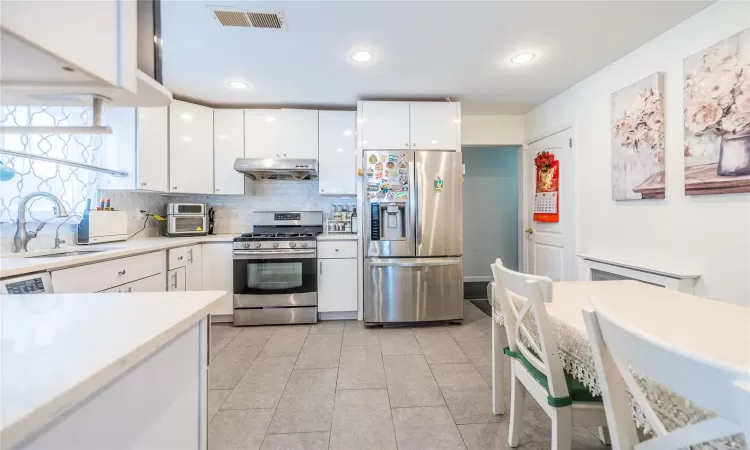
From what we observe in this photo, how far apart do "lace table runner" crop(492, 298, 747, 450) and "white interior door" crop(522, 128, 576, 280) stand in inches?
82.9

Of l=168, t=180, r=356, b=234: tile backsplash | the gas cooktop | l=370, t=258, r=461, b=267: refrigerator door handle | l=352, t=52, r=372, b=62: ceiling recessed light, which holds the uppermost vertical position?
l=352, t=52, r=372, b=62: ceiling recessed light

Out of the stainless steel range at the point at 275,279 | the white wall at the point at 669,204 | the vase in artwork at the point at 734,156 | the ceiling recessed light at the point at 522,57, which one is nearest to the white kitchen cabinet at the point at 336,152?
the stainless steel range at the point at 275,279

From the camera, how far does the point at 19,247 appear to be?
5.97ft

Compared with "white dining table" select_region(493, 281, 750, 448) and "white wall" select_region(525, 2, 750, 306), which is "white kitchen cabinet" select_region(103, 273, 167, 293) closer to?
"white dining table" select_region(493, 281, 750, 448)

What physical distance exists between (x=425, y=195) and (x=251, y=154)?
192 cm

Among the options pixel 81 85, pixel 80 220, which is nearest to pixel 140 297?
pixel 81 85

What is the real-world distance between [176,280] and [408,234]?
2111 mm

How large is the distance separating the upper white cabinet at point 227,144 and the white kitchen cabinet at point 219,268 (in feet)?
2.10

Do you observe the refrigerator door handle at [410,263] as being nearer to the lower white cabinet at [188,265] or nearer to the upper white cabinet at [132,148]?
the lower white cabinet at [188,265]

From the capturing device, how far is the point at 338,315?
3.23m

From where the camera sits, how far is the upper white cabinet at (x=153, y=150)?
8.98 feet

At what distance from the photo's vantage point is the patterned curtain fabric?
1858 mm

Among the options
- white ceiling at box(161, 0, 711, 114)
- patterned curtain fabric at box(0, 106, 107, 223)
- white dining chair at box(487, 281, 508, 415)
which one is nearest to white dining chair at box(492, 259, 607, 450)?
white dining chair at box(487, 281, 508, 415)

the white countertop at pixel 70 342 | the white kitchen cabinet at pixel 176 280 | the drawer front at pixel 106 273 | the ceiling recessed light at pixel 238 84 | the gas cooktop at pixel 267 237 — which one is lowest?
the white kitchen cabinet at pixel 176 280
